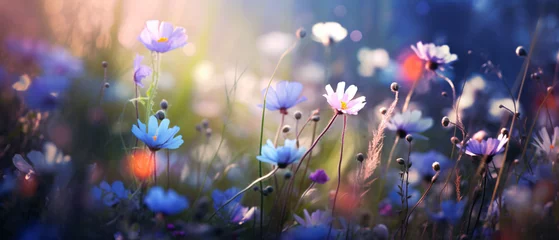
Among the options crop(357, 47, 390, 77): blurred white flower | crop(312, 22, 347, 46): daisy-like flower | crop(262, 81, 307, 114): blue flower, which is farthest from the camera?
crop(357, 47, 390, 77): blurred white flower

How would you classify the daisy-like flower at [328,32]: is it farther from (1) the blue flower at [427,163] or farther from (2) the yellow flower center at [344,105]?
(2) the yellow flower center at [344,105]

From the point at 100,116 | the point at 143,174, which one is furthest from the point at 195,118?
the point at 143,174

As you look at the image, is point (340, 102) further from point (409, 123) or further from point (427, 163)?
point (427, 163)

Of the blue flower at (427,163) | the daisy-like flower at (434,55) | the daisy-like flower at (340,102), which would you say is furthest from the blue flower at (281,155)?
the blue flower at (427,163)

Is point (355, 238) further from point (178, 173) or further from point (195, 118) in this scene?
point (195, 118)

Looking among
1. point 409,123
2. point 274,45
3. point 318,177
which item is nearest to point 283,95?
point 318,177

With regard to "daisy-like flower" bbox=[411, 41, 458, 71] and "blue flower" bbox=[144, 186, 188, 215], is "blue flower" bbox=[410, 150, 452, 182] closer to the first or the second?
"daisy-like flower" bbox=[411, 41, 458, 71]

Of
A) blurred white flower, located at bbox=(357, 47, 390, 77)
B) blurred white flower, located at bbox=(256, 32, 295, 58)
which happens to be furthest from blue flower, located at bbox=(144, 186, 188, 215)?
blurred white flower, located at bbox=(256, 32, 295, 58)
